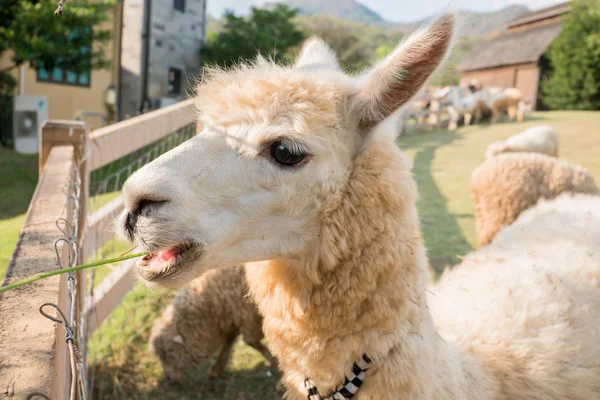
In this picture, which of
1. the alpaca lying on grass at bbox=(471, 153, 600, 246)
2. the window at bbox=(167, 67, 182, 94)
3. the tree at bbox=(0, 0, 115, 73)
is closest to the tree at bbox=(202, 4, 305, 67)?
the window at bbox=(167, 67, 182, 94)

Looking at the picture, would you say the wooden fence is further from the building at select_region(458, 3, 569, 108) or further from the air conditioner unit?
the building at select_region(458, 3, 569, 108)

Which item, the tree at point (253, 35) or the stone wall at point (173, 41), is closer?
the stone wall at point (173, 41)

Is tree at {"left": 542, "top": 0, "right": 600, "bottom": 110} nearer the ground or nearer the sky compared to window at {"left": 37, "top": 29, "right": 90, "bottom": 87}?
nearer the sky

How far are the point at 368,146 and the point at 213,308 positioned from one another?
1.89 metres

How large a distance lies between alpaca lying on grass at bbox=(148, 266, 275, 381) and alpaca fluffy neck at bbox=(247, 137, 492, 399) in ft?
4.93

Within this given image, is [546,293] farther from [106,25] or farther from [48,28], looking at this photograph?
[106,25]

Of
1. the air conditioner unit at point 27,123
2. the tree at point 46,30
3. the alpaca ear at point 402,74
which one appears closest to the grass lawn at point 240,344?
the alpaca ear at point 402,74

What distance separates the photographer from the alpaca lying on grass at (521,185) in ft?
12.6

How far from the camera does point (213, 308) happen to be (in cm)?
307

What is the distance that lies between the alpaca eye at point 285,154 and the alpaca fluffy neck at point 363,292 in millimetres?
174

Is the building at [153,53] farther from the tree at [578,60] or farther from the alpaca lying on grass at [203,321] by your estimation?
the tree at [578,60]

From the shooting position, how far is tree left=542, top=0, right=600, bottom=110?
→ 2061cm

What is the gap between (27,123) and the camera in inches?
447

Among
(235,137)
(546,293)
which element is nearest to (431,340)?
(546,293)
